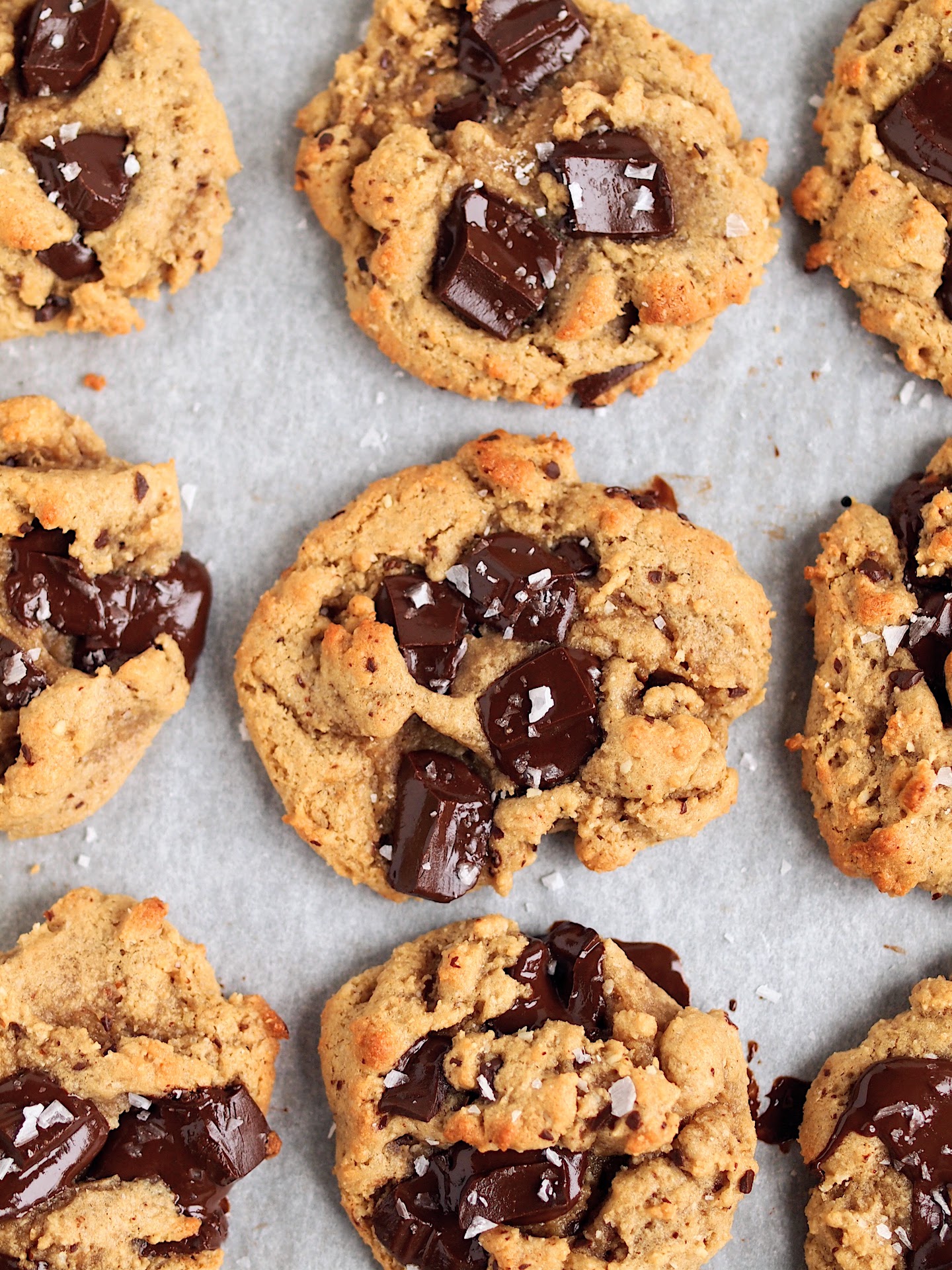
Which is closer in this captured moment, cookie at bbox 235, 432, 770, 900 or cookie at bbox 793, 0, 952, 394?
cookie at bbox 235, 432, 770, 900

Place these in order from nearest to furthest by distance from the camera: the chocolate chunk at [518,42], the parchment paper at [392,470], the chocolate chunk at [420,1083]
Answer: the chocolate chunk at [420,1083]
the chocolate chunk at [518,42]
the parchment paper at [392,470]

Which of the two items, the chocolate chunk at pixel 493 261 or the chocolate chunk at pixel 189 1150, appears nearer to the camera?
the chocolate chunk at pixel 189 1150

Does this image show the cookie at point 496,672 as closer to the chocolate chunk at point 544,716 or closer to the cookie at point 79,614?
the chocolate chunk at point 544,716

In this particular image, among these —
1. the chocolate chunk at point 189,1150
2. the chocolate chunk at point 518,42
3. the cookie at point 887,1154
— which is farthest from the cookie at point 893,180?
the chocolate chunk at point 189,1150

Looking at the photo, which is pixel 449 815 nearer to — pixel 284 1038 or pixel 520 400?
pixel 284 1038

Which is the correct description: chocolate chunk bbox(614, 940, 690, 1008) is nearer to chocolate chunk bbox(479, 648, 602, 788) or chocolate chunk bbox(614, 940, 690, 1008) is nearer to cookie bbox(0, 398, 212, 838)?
chocolate chunk bbox(479, 648, 602, 788)

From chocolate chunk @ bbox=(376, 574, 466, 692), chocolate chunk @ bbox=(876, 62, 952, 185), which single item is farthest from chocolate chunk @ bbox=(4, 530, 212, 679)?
chocolate chunk @ bbox=(876, 62, 952, 185)
